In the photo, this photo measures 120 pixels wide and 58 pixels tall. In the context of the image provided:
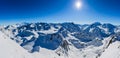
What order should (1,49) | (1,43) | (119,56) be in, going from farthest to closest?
(119,56) < (1,43) < (1,49)

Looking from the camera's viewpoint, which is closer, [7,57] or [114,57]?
[7,57]

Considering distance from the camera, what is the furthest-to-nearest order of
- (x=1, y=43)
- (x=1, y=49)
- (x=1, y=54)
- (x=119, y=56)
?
(x=119, y=56), (x=1, y=43), (x=1, y=49), (x=1, y=54)

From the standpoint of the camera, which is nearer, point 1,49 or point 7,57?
point 7,57

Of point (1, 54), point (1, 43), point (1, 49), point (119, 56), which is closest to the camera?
point (1, 54)

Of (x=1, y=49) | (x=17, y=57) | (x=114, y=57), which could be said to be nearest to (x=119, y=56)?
(x=114, y=57)

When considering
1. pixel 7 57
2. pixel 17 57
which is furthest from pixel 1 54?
pixel 17 57

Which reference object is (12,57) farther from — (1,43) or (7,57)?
(1,43)

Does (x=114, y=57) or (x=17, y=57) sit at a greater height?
(x=17, y=57)

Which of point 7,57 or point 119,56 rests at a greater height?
point 7,57

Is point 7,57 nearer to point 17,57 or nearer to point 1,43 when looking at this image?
point 17,57
